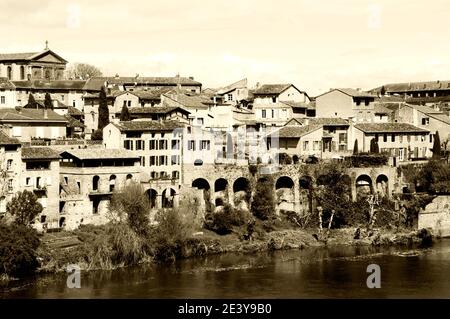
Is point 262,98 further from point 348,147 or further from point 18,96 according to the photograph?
point 18,96

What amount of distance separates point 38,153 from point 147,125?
368 inches

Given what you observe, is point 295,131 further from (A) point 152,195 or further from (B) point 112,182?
(B) point 112,182

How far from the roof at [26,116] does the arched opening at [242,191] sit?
13494 millimetres

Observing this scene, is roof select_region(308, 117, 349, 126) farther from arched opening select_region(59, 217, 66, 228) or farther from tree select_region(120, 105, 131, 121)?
arched opening select_region(59, 217, 66, 228)

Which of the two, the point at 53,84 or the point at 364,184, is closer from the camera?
the point at 364,184

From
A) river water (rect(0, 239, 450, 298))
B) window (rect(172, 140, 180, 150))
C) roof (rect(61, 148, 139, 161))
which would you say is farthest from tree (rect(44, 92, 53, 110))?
river water (rect(0, 239, 450, 298))

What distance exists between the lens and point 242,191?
6047cm

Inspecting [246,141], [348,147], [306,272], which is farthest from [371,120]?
[306,272]

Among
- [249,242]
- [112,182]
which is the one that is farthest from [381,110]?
[112,182]

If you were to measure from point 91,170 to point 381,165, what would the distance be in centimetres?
2157

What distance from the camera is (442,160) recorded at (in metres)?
66.7

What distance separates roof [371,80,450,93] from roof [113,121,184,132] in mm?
41902

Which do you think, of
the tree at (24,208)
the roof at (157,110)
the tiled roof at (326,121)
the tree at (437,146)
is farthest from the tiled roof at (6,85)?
the tree at (437,146)
